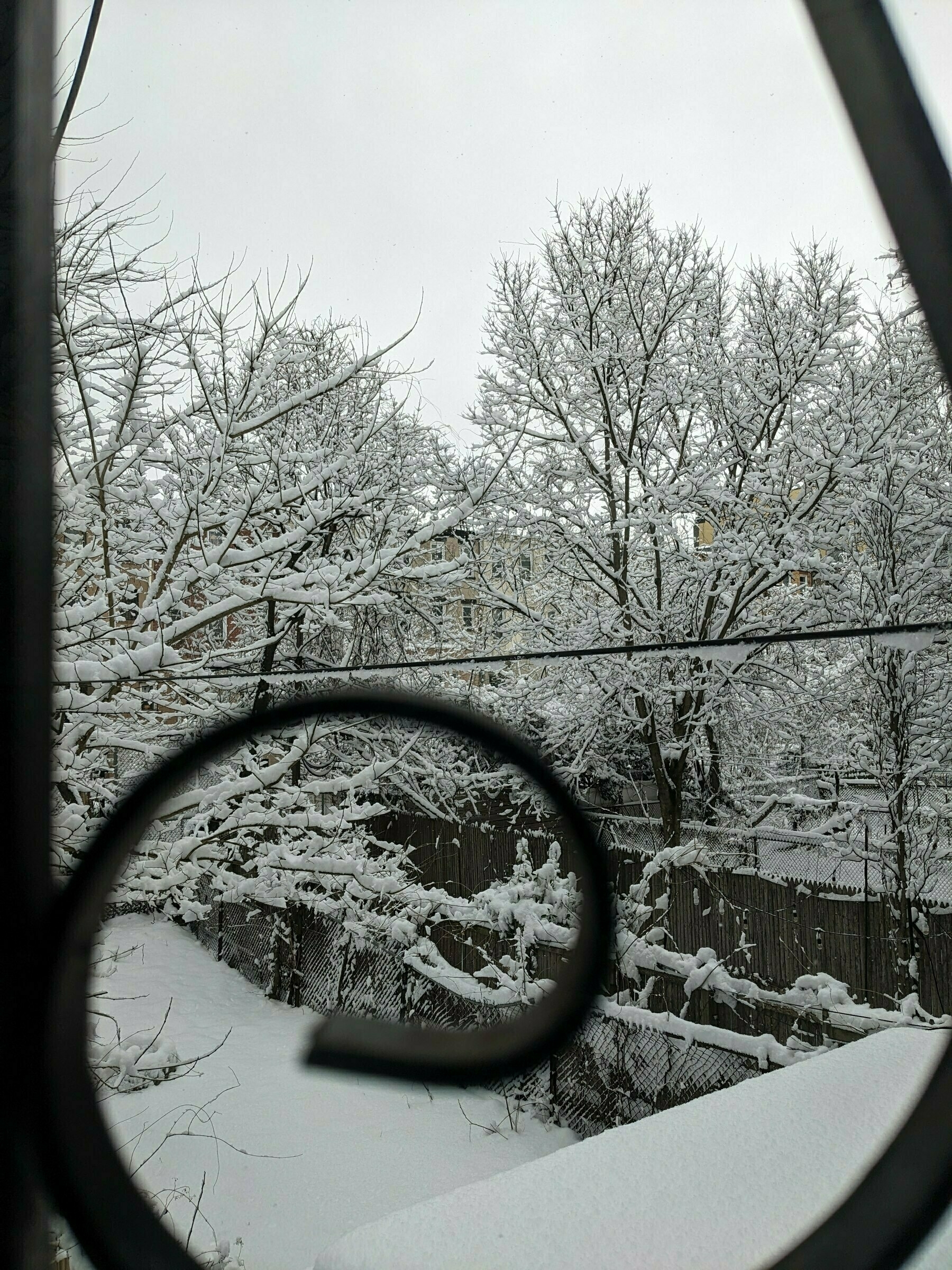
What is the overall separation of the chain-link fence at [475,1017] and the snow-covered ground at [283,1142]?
0.37m

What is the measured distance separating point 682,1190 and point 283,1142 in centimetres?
542

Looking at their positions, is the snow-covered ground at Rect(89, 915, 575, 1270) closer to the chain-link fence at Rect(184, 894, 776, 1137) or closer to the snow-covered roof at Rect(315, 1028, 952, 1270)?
the chain-link fence at Rect(184, 894, 776, 1137)

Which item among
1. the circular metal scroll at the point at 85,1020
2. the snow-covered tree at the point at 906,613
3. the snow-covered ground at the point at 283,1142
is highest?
the snow-covered tree at the point at 906,613

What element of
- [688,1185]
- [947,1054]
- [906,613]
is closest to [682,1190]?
[688,1185]

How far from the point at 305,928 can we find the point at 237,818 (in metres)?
4.83

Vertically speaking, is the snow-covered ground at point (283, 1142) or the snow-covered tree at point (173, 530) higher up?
the snow-covered tree at point (173, 530)

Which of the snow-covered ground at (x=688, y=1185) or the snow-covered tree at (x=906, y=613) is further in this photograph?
the snow-covered tree at (x=906, y=613)

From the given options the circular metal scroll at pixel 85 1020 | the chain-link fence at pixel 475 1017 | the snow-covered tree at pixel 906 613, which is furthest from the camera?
the snow-covered tree at pixel 906 613

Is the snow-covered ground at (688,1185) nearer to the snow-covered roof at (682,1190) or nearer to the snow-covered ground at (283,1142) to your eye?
the snow-covered roof at (682,1190)

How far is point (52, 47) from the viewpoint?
5.32 ft

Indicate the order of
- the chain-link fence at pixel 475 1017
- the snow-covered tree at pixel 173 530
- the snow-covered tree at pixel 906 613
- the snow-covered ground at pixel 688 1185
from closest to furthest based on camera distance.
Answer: the snow-covered ground at pixel 688 1185 < the snow-covered tree at pixel 173 530 < the chain-link fence at pixel 475 1017 < the snow-covered tree at pixel 906 613

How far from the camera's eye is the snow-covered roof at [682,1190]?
5.13ft

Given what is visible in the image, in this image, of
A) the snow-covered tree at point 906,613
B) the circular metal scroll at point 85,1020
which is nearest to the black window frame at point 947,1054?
the circular metal scroll at point 85,1020

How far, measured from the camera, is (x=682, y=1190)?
1.77 metres
